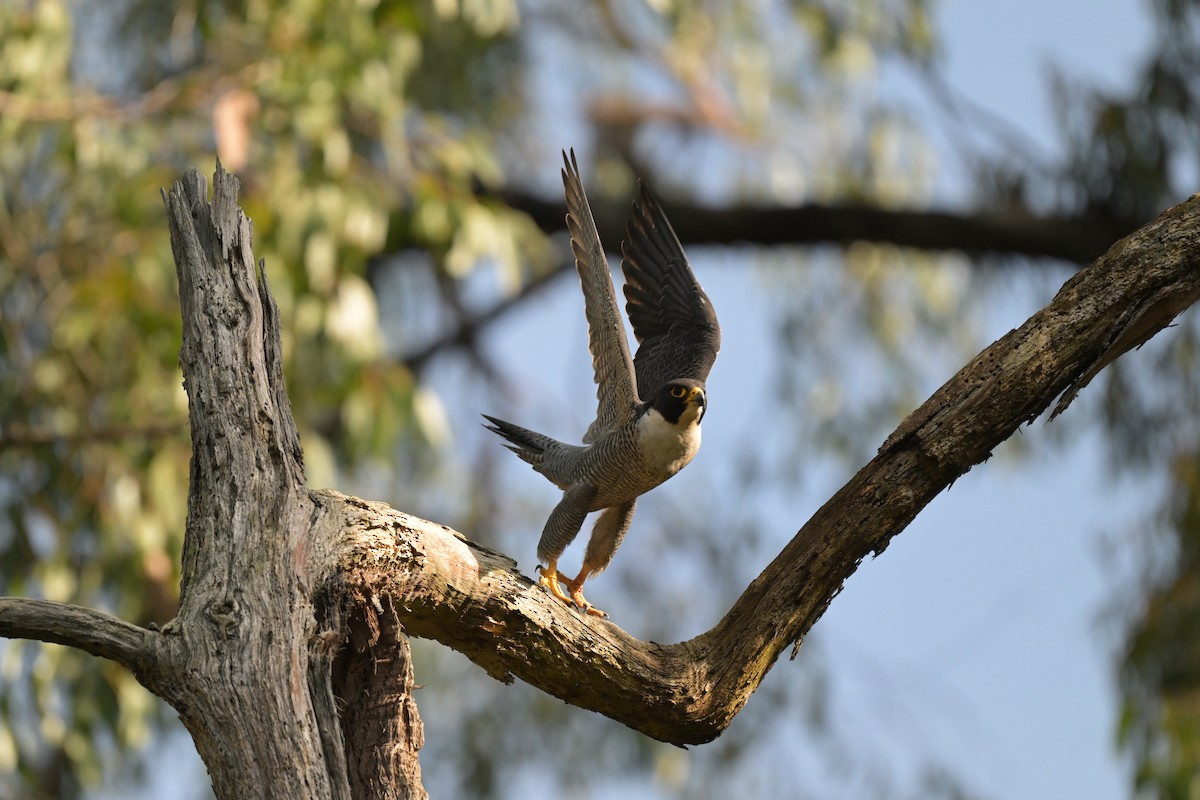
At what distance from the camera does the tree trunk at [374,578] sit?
8.21 ft

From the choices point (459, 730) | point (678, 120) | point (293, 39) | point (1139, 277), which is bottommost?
point (1139, 277)

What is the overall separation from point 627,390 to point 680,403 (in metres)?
0.27

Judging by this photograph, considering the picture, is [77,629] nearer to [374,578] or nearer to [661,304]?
[374,578]

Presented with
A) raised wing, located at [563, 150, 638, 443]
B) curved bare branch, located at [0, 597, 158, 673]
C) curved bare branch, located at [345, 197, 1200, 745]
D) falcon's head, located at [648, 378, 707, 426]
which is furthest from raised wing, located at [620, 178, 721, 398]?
curved bare branch, located at [0, 597, 158, 673]

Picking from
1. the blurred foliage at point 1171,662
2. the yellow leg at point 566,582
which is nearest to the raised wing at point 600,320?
the yellow leg at point 566,582

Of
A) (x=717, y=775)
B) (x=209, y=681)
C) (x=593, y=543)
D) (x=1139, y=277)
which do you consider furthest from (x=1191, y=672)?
(x=209, y=681)

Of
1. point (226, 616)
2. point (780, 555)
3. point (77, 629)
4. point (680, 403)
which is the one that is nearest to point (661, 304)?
point (680, 403)

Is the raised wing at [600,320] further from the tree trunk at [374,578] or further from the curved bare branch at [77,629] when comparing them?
the curved bare branch at [77,629]

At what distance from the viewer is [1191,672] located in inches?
245

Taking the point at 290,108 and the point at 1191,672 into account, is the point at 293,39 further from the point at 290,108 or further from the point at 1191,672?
the point at 1191,672

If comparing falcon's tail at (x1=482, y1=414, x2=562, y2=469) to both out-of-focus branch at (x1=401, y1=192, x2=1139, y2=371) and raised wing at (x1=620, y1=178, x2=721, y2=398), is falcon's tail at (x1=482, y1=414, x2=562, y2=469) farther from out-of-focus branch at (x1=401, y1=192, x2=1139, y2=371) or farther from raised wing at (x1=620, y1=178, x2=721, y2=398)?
out-of-focus branch at (x1=401, y1=192, x2=1139, y2=371)

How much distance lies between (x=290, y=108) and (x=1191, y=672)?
14.8ft

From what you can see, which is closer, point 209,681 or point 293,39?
point 209,681

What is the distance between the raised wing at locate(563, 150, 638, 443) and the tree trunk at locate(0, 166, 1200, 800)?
0.80 meters
